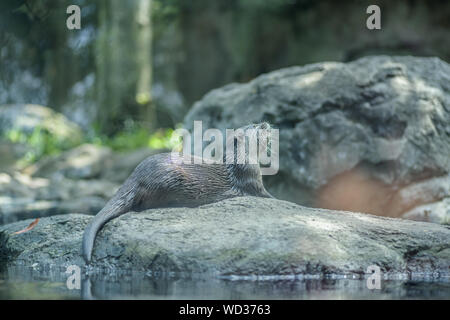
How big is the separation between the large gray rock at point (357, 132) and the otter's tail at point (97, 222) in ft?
6.66

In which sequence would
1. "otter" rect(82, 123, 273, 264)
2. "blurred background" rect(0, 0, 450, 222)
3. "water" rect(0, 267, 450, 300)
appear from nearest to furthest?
"water" rect(0, 267, 450, 300) < "otter" rect(82, 123, 273, 264) < "blurred background" rect(0, 0, 450, 222)

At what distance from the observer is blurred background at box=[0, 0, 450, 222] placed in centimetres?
988

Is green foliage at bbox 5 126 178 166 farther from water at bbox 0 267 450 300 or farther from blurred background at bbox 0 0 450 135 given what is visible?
water at bbox 0 267 450 300

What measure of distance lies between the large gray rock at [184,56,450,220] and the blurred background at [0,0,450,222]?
12.5ft

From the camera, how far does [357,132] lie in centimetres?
510

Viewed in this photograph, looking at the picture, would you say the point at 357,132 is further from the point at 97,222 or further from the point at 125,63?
the point at 125,63

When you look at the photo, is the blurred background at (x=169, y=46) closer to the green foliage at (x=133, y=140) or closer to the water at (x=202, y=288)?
the green foliage at (x=133, y=140)

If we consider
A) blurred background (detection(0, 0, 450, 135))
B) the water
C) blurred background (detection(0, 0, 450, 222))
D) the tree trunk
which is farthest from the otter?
the tree trunk

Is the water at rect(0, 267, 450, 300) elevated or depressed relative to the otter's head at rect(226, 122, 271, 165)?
depressed

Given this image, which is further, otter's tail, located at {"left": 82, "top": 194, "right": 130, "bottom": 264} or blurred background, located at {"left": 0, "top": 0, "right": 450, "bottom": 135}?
blurred background, located at {"left": 0, "top": 0, "right": 450, "bottom": 135}

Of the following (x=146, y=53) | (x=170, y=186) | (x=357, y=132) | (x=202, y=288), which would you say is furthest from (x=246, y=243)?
(x=146, y=53)

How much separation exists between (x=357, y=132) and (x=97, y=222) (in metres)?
2.72
